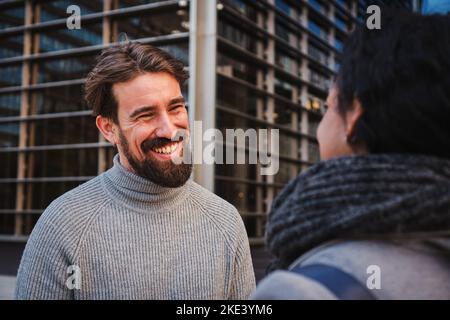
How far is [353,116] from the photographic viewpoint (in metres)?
0.82

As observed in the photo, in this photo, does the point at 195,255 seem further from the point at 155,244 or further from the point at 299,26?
the point at 299,26

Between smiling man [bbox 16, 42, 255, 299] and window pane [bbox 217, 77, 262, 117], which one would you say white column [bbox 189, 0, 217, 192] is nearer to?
window pane [bbox 217, 77, 262, 117]

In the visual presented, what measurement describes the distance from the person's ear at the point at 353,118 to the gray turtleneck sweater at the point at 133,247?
2.76 ft

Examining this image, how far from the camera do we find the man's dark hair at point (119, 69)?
164 cm

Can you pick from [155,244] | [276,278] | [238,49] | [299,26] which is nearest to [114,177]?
[155,244]

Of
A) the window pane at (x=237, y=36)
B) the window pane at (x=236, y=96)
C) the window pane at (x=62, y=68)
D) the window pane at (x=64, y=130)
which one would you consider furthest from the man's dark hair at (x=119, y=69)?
the window pane at (x=62, y=68)

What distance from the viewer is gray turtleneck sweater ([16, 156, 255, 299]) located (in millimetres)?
1410

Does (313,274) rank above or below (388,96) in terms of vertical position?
below

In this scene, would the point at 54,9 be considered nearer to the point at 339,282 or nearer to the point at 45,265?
the point at 45,265

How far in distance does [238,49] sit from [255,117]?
1.76 meters

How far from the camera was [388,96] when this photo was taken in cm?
77

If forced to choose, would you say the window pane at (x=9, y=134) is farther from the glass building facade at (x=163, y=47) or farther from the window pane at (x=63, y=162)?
the window pane at (x=63, y=162)

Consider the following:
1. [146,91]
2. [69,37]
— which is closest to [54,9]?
[69,37]

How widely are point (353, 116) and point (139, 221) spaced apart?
3.00 feet
